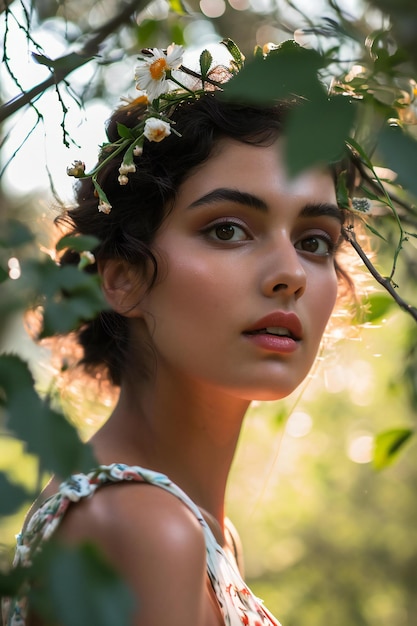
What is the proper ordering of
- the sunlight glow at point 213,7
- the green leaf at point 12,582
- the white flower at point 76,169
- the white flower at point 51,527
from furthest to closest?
the sunlight glow at point 213,7 < the white flower at point 76,169 < the white flower at point 51,527 < the green leaf at point 12,582

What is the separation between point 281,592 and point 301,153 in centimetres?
849

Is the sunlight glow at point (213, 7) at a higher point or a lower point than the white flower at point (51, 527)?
lower

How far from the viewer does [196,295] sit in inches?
59.3

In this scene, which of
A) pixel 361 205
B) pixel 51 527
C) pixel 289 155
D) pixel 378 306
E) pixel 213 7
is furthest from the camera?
pixel 213 7

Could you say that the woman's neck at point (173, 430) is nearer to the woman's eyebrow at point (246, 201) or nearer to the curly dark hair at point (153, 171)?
the curly dark hair at point (153, 171)

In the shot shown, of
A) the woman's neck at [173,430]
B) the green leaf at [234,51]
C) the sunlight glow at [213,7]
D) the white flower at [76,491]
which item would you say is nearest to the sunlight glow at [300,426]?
the sunlight glow at [213,7]

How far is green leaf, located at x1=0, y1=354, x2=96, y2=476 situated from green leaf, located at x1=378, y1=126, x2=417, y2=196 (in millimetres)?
308

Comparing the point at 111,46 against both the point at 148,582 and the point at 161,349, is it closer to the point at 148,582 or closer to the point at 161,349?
the point at 161,349

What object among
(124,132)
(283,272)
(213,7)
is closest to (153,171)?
(124,132)

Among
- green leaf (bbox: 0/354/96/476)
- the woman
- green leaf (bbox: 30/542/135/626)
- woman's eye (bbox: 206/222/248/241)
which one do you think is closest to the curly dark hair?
the woman

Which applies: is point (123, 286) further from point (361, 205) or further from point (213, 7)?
point (213, 7)

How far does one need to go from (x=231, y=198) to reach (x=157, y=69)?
26cm

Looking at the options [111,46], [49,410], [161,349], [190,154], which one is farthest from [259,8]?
[49,410]

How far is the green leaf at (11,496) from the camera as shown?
63cm
